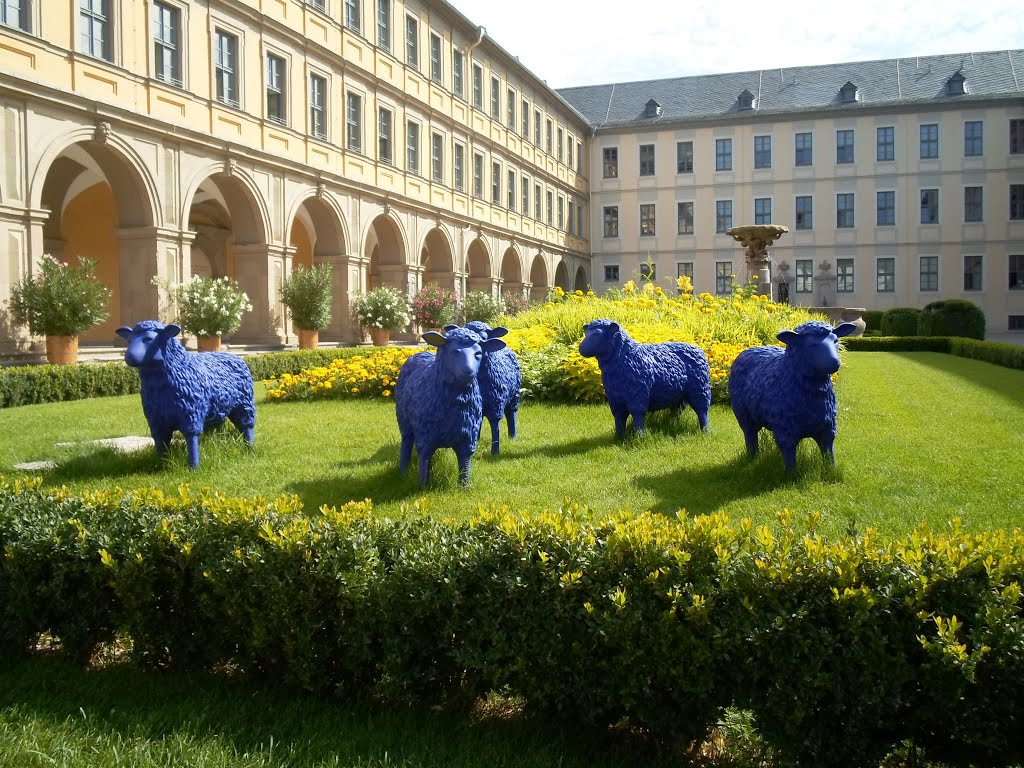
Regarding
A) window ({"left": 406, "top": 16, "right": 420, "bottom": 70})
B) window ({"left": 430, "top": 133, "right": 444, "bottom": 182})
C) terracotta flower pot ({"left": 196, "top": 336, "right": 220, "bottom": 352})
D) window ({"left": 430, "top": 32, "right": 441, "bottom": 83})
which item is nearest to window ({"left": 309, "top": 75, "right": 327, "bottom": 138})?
window ({"left": 406, "top": 16, "right": 420, "bottom": 70})

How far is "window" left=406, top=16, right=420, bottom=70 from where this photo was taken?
90.1 feet

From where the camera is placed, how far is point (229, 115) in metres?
19.6

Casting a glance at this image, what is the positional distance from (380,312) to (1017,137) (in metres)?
35.6

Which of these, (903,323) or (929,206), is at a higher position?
(929,206)

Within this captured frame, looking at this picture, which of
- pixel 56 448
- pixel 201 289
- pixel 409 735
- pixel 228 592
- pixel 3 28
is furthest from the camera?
pixel 201 289

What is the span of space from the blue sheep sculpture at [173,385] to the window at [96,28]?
12.1 meters

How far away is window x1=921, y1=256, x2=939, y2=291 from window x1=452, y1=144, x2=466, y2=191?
26.0 meters

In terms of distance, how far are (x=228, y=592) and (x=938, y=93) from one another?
48508 millimetres

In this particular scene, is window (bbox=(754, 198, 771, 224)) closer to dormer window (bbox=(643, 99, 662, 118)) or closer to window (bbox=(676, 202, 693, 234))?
window (bbox=(676, 202, 693, 234))

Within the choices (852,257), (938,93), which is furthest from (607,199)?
(938,93)

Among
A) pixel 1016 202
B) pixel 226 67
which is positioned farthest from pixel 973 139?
pixel 226 67

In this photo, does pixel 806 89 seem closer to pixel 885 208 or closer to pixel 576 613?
pixel 885 208

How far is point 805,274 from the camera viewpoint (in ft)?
147

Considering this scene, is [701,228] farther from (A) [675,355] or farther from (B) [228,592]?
(B) [228,592]
